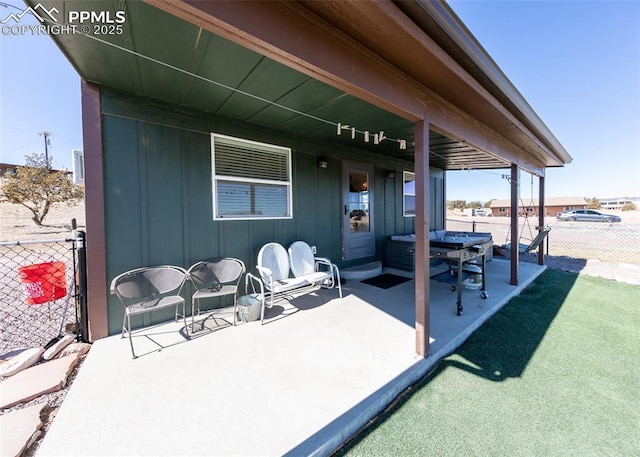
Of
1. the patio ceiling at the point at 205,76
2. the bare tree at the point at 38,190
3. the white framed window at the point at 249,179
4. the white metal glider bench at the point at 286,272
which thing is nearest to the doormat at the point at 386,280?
the white metal glider bench at the point at 286,272

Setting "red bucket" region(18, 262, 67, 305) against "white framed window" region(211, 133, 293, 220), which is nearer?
"red bucket" region(18, 262, 67, 305)

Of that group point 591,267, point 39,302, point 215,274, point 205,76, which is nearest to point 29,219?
point 39,302

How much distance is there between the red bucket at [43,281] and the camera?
2.32 metres

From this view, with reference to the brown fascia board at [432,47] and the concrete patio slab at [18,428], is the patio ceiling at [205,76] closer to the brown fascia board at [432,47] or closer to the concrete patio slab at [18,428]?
the brown fascia board at [432,47]

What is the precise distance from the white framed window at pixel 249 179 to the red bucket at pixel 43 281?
1571 mm

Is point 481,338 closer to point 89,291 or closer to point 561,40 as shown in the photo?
point 89,291

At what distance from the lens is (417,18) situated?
1.54 metres

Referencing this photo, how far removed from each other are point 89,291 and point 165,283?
0.67 m

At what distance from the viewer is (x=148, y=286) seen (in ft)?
8.55

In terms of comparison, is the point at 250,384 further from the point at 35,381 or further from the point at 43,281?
the point at 43,281

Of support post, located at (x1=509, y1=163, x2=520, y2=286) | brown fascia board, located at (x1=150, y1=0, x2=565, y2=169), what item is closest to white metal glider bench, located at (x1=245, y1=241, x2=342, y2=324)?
brown fascia board, located at (x1=150, y1=0, x2=565, y2=169)

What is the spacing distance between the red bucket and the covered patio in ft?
2.12

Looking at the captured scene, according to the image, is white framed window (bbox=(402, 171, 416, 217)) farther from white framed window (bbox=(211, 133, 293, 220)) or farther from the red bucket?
the red bucket

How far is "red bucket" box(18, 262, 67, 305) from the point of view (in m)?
2.32
